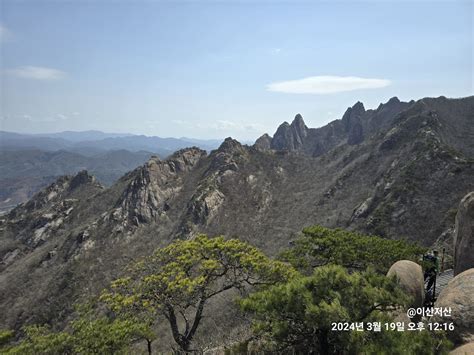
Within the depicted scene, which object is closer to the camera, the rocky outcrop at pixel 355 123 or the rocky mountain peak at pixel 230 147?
the rocky mountain peak at pixel 230 147

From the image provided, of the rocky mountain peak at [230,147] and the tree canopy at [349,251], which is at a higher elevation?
the rocky mountain peak at [230,147]

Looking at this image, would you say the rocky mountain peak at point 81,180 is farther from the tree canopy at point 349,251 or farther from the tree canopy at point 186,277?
the tree canopy at point 186,277

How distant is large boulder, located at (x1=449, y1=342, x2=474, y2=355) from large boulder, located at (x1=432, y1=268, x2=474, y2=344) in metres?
0.61

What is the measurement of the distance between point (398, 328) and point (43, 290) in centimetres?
7514

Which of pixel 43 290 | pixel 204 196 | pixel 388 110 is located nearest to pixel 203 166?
pixel 204 196

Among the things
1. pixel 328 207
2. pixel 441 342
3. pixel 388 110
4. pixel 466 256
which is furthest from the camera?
pixel 388 110

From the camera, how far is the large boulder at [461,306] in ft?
37.6

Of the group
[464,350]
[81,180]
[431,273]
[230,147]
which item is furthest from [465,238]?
[81,180]

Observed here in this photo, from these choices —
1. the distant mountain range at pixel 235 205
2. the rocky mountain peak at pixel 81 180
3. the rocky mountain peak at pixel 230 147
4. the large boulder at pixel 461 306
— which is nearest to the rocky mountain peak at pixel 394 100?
the distant mountain range at pixel 235 205

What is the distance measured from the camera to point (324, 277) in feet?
37.9

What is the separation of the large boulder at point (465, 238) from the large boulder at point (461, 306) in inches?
182

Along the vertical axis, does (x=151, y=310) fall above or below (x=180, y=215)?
above

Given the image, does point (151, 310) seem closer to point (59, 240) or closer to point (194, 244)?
point (194, 244)

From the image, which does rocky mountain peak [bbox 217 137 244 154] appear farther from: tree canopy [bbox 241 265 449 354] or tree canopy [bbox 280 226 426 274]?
tree canopy [bbox 241 265 449 354]
